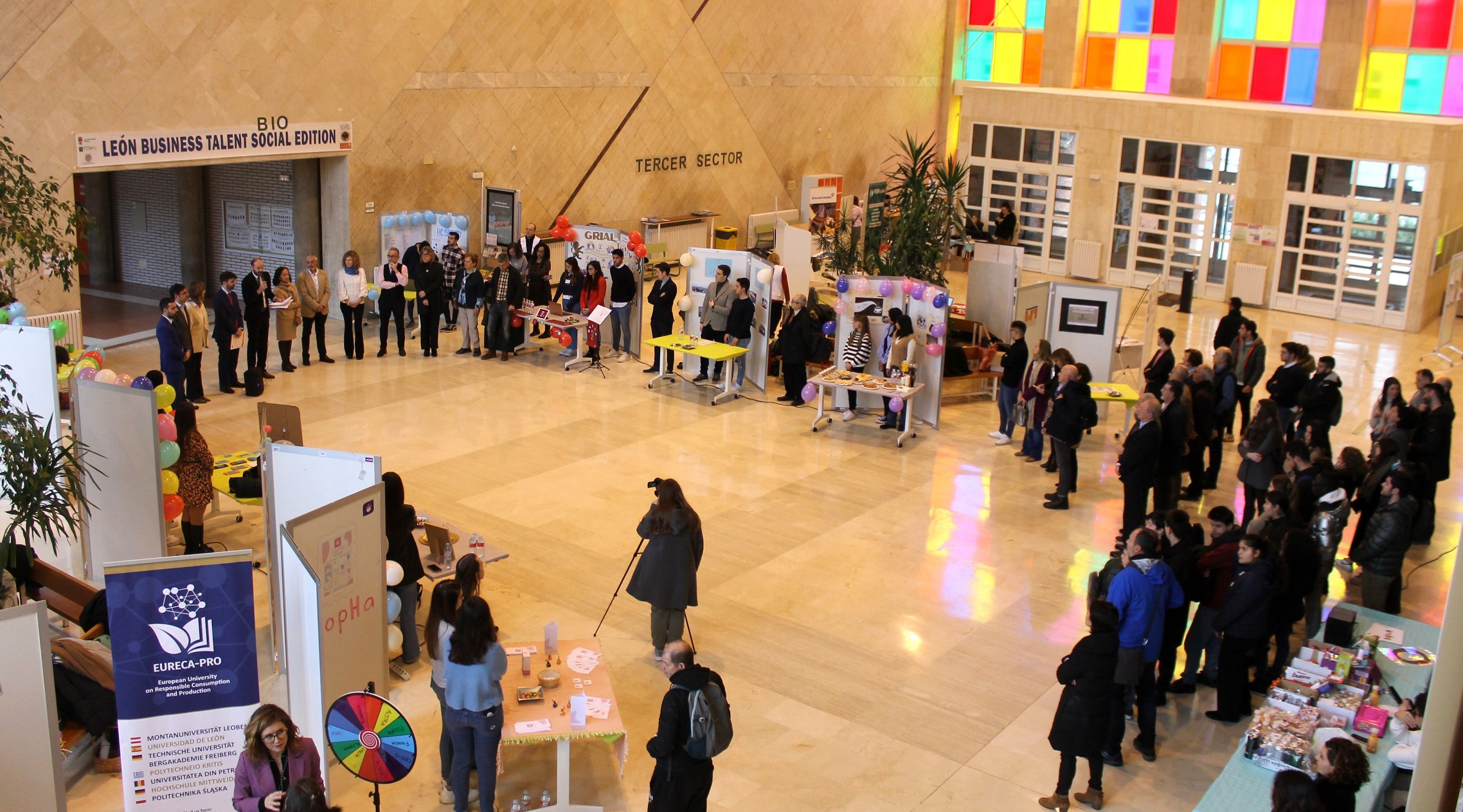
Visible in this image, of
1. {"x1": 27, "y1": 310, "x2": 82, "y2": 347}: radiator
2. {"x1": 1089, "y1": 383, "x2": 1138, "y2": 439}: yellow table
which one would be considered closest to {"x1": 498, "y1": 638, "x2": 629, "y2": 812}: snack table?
{"x1": 1089, "y1": 383, "x2": 1138, "y2": 439}: yellow table

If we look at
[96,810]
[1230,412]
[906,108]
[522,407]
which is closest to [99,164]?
[522,407]

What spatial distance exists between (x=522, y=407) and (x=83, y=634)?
22.1 feet

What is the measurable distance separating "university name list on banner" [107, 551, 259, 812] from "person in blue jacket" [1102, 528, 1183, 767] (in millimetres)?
4620

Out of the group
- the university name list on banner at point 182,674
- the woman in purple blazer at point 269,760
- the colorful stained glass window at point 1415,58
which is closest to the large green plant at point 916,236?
the colorful stained glass window at point 1415,58

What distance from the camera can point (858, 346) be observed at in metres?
13.4

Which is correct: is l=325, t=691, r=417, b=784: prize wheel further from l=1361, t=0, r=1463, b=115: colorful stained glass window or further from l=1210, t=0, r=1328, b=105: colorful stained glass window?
l=1210, t=0, r=1328, b=105: colorful stained glass window

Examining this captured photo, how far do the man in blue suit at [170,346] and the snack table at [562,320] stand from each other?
409cm

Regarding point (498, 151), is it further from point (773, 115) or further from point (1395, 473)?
point (1395, 473)

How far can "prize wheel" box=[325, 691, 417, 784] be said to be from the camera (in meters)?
5.02

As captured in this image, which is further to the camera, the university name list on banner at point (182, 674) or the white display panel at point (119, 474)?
the white display panel at point (119, 474)

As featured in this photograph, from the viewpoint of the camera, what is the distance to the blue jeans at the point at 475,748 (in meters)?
6.16

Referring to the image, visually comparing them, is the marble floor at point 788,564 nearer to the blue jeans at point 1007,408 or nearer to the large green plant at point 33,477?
the blue jeans at point 1007,408

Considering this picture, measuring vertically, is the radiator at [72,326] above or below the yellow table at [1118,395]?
above

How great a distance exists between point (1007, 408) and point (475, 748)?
7979 mm
